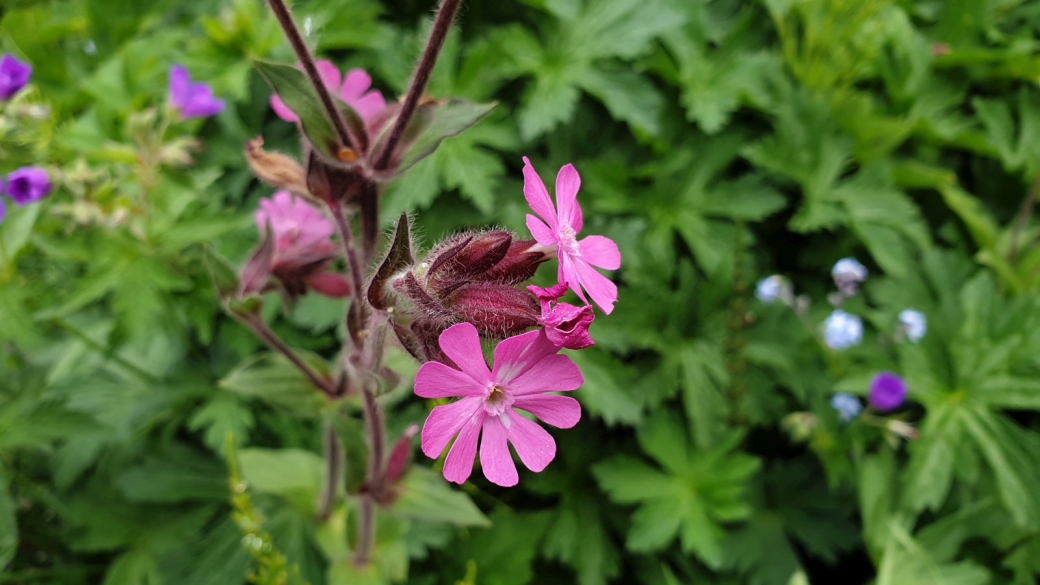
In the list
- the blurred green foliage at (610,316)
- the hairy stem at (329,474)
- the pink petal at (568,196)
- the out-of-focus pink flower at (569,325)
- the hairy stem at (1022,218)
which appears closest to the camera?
the out-of-focus pink flower at (569,325)

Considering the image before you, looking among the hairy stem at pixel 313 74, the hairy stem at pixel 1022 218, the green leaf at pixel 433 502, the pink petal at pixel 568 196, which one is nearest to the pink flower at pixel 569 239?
the pink petal at pixel 568 196

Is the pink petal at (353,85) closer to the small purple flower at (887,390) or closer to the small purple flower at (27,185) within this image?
the small purple flower at (27,185)

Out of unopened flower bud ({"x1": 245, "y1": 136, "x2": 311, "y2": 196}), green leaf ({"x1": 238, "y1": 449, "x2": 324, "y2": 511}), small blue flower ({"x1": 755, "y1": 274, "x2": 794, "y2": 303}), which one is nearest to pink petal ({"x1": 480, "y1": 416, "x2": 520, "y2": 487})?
unopened flower bud ({"x1": 245, "y1": 136, "x2": 311, "y2": 196})

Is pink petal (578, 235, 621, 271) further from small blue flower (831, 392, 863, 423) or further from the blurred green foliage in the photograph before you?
small blue flower (831, 392, 863, 423)

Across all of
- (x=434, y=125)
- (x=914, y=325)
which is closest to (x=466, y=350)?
(x=434, y=125)

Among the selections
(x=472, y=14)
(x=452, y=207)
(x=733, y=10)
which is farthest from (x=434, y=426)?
(x=733, y=10)

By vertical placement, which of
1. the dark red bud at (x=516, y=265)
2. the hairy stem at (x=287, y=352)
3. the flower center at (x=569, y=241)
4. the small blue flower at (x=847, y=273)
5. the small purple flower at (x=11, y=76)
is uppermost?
the small purple flower at (x=11, y=76)
